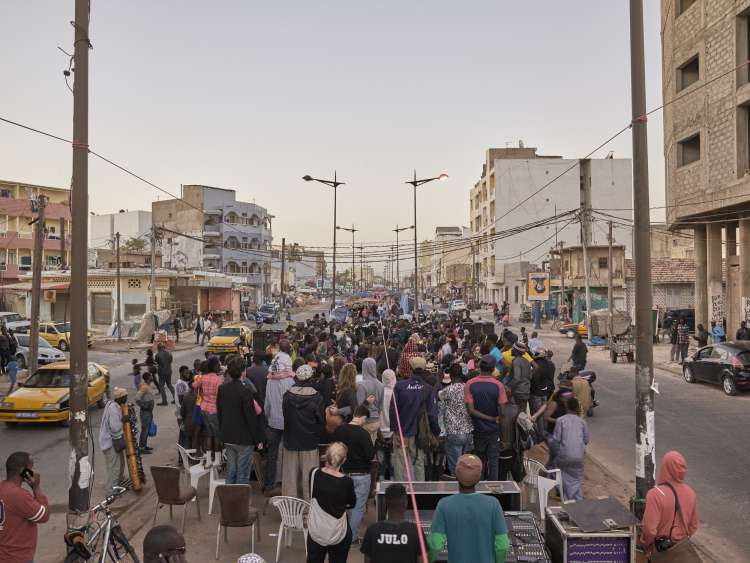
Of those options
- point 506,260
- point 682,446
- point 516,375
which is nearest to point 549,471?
point 516,375

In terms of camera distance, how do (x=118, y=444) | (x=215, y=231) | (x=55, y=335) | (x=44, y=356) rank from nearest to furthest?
1. (x=118, y=444)
2. (x=44, y=356)
3. (x=55, y=335)
4. (x=215, y=231)

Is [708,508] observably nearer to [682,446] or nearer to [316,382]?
[682,446]

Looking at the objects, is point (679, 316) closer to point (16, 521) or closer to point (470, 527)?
point (470, 527)

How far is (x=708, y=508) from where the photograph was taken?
8.66 metres

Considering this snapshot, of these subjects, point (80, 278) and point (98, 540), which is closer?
point (98, 540)

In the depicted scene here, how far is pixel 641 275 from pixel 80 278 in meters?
6.51

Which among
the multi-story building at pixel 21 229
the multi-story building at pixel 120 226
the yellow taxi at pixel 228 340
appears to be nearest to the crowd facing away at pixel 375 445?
the yellow taxi at pixel 228 340

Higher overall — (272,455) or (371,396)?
(371,396)

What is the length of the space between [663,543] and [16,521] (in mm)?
5285

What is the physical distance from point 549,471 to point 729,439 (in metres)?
6.47

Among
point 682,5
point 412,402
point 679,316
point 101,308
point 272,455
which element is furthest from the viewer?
point 101,308

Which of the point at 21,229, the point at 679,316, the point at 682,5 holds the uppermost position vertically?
the point at 682,5

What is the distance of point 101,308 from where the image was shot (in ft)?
151

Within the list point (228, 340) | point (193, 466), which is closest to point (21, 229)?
point (228, 340)
